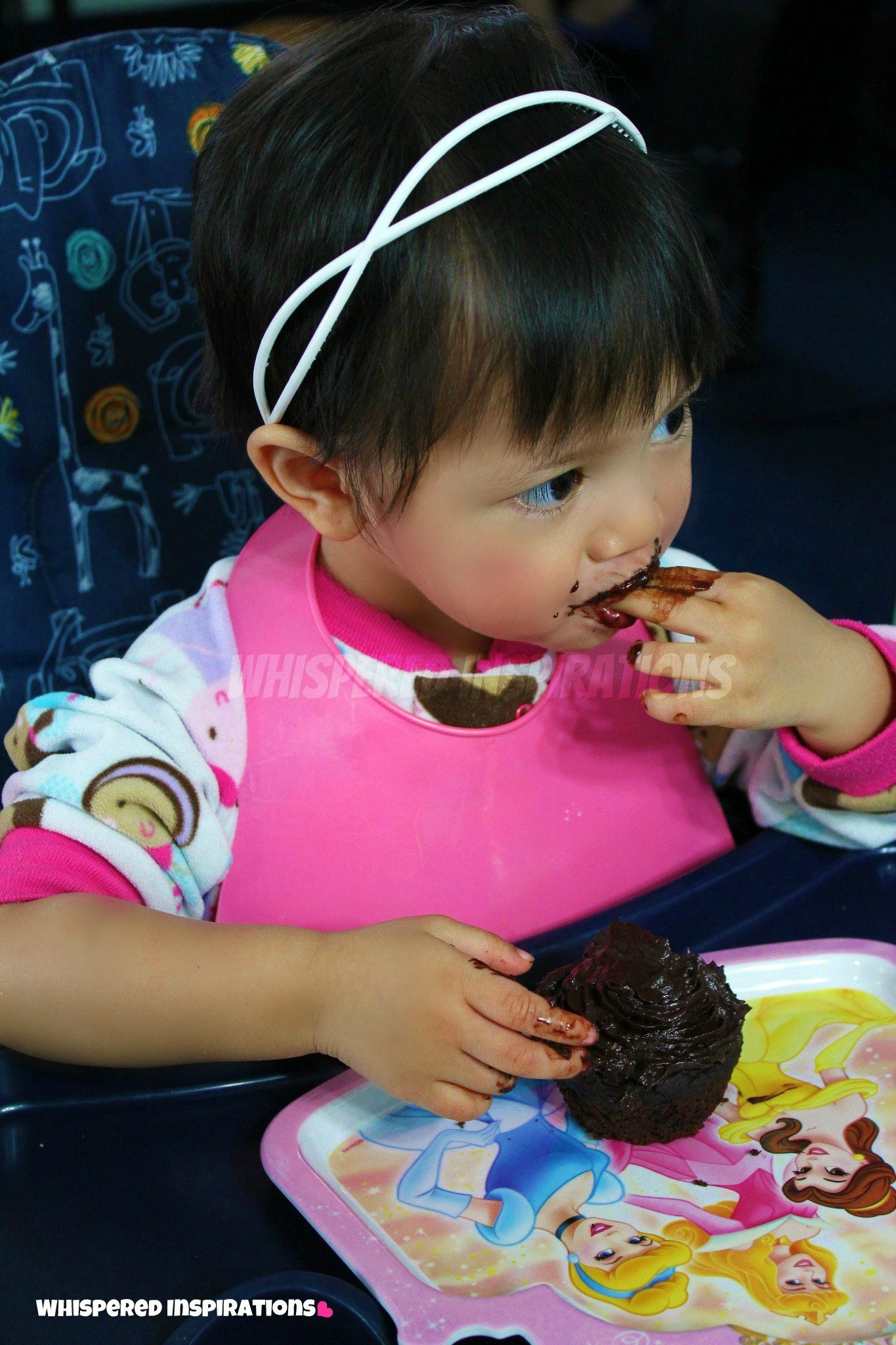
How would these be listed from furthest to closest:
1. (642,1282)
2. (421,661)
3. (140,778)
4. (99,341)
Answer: (99,341), (421,661), (140,778), (642,1282)

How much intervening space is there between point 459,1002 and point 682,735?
0.40 m

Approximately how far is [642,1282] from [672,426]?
50cm

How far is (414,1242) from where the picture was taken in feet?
2.30

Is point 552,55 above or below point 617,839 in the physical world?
above

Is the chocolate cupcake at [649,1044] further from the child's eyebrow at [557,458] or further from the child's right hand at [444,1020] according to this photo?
the child's eyebrow at [557,458]

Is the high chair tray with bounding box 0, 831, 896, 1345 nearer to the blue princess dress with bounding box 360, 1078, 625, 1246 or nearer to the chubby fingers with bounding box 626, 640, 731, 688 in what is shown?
the blue princess dress with bounding box 360, 1078, 625, 1246

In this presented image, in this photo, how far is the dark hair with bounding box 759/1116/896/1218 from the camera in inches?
27.9

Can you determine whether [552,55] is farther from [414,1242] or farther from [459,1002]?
[414,1242]

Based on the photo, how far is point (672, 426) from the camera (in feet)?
2.80

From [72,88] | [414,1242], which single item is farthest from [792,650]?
[72,88]

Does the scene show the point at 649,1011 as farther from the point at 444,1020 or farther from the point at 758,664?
the point at 758,664

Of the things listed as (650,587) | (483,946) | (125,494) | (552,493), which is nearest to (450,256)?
(552,493)

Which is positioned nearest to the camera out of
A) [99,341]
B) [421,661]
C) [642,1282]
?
[642,1282]

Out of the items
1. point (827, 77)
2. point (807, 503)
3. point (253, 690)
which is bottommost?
point (807, 503)
